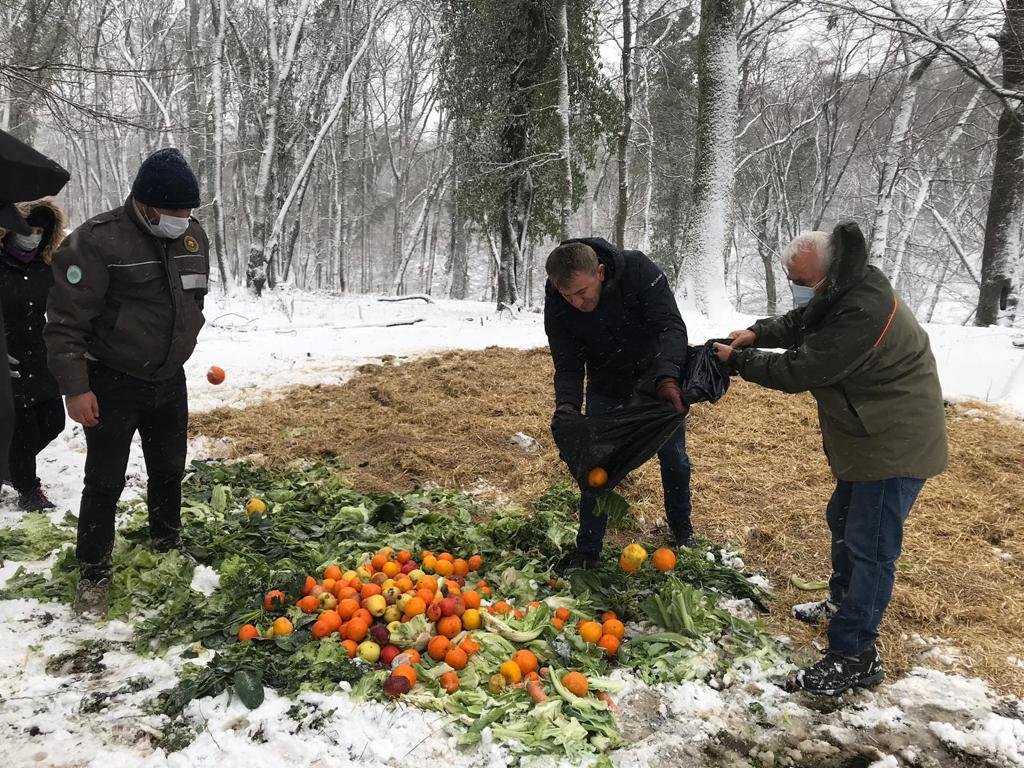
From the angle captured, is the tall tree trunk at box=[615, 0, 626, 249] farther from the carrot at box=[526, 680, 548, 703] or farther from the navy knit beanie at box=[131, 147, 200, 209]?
the carrot at box=[526, 680, 548, 703]

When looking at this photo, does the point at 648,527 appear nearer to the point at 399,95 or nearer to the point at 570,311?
the point at 570,311

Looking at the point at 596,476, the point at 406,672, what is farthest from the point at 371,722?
the point at 596,476

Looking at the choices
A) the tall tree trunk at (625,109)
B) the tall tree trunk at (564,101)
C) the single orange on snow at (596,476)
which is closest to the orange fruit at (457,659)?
the single orange on snow at (596,476)

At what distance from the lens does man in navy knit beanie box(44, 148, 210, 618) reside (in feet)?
9.53

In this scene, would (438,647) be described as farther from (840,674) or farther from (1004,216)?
(1004,216)

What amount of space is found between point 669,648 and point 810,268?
193 cm

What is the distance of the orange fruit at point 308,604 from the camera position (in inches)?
120

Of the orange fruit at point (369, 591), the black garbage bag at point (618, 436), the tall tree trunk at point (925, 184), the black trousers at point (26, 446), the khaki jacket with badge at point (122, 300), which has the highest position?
the tall tree trunk at point (925, 184)

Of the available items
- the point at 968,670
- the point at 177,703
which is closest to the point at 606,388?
the point at 968,670

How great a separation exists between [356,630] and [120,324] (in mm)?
1880

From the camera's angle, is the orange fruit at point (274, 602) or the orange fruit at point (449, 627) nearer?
the orange fruit at point (449, 627)

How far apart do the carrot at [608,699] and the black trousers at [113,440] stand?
259 centimetres

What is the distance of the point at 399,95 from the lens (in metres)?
28.7

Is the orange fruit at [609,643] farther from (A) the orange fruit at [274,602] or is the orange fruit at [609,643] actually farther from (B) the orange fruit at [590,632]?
(A) the orange fruit at [274,602]
